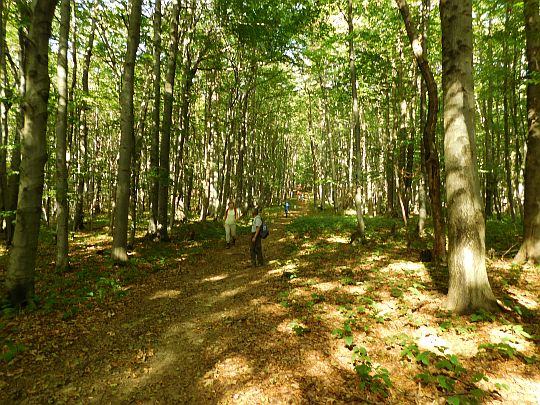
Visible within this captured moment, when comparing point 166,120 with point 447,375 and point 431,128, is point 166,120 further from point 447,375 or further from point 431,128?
point 447,375

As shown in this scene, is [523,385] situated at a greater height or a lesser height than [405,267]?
lesser

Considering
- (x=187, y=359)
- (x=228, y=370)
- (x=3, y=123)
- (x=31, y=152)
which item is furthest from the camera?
(x=3, y=123)

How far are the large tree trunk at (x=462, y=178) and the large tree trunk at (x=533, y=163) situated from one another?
180 inches

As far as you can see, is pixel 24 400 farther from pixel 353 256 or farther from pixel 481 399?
pixel 353 256

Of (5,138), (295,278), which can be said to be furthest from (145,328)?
(5,138)

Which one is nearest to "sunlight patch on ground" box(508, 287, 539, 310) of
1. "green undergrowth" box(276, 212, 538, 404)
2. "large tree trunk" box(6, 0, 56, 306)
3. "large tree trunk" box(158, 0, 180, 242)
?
"green undergrowth" box(276, 212, 538, 404)

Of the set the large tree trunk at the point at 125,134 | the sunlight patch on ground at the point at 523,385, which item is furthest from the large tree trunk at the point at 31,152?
the sunlight patch on ground at the point at 523,385

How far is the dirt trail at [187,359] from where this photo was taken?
401 centimetres

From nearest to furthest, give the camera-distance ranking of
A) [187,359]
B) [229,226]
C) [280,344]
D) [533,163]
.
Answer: [187,359] < [280,344] < [533,163] < [229,226]

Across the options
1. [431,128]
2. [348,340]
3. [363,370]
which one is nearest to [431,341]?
[348,340]

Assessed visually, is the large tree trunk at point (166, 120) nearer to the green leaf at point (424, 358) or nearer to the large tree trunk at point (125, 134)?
the large tree trunk at point (125, 134)

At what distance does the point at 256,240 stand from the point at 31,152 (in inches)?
258

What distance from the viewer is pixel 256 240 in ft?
33.9

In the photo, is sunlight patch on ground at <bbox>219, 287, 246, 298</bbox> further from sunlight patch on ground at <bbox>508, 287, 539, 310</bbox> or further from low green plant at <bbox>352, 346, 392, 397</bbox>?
sunlight patch on ground at <bbox>508, 287, 539, 310</bbox>
